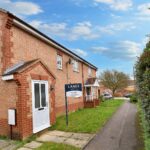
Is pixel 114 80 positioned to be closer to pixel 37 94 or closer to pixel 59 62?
pixel 59 62

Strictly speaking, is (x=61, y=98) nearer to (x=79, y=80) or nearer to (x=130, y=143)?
(x=79, y=80)

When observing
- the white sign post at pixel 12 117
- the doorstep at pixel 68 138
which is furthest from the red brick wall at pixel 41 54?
the doorstep at pixel 68 138

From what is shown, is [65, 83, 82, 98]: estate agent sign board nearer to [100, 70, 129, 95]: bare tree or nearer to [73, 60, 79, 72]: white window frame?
[73, 60, 79, 72]: white window frame

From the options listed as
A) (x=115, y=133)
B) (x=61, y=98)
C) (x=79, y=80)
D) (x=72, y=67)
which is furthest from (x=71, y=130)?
(x=79, y=80)

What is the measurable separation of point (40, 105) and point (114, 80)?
52.7 m

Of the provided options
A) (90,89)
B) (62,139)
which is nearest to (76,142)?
(62,139)

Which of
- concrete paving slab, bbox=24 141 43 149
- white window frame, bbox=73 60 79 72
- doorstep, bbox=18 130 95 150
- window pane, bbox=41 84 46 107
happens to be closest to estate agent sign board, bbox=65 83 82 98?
window pane, bbox=41 84 46 107

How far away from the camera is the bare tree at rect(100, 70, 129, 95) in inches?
2468

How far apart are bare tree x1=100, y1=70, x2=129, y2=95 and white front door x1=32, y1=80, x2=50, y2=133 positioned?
169 ft

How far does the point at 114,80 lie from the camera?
63.1 metres

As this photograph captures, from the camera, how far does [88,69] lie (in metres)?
31.5

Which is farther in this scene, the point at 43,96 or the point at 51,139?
the point at 43,96

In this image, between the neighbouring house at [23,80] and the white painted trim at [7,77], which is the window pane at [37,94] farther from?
the white painted trim at [7,77]

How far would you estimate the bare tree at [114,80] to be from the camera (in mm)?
62688
